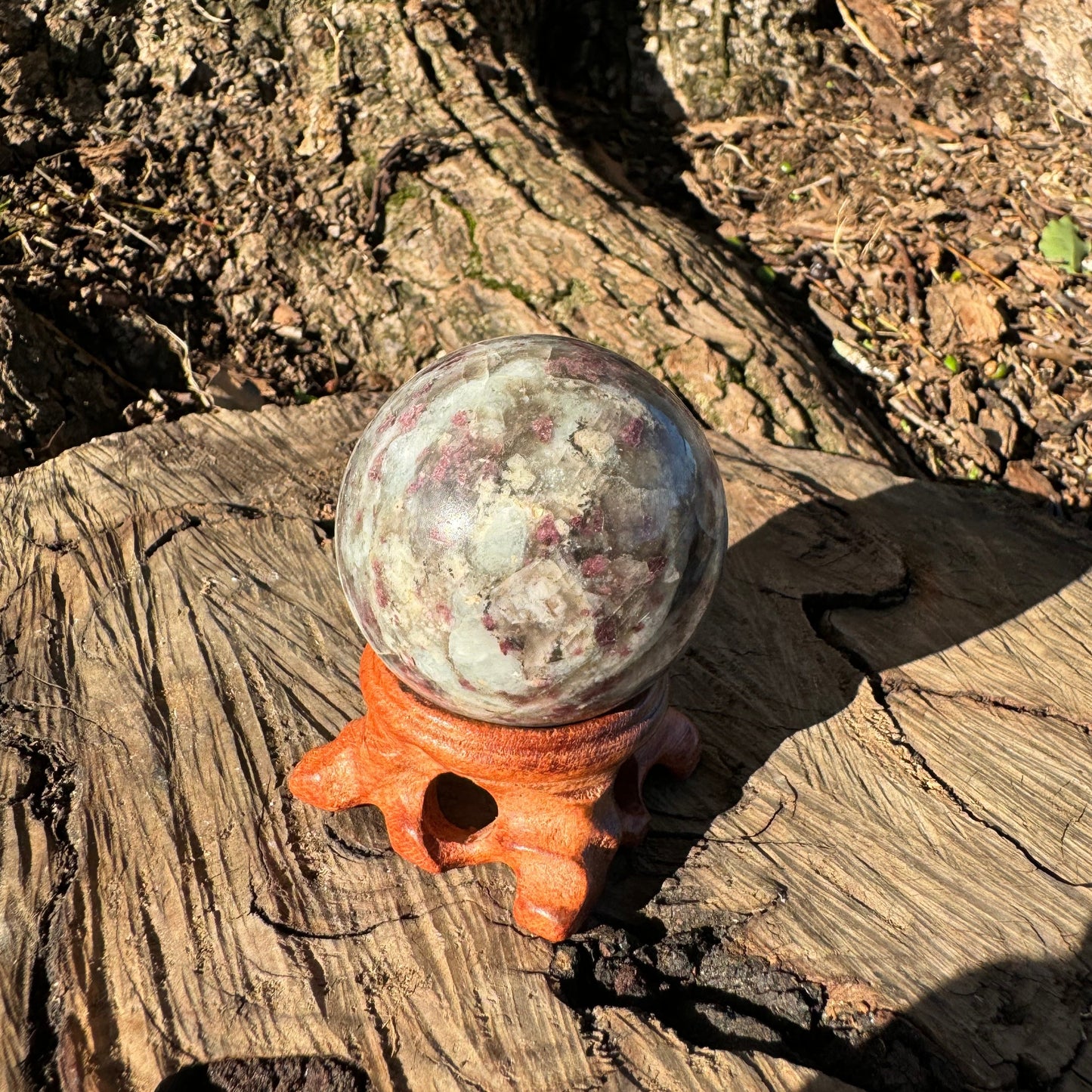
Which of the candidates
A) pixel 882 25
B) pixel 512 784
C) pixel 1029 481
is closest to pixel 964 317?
pixel 1029 481

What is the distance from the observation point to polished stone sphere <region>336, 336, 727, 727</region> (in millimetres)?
1945

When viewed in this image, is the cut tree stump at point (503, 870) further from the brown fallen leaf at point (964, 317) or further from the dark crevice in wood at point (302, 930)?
the brown fallen leaf at point (964, 317)

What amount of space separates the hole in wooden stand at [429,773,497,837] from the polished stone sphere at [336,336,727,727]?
1.76ft

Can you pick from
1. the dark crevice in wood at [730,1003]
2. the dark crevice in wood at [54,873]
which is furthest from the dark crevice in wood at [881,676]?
the dark crevice in wood at [54,873]

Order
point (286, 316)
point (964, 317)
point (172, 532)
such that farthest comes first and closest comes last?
point (964, 317) < point (286, 316) < point (172, 532)

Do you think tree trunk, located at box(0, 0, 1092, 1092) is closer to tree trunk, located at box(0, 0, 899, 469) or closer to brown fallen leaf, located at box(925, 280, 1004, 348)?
tree trunk, located at box(0, 0, 899, 469)

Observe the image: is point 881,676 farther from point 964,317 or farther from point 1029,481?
point 964,317

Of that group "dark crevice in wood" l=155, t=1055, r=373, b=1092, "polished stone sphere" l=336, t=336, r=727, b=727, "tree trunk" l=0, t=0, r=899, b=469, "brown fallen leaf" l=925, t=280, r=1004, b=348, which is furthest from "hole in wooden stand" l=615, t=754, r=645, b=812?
"brown fallen leaf" l=925, t=280, r=1004, b=348

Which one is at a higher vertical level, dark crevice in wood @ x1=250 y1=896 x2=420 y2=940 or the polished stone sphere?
the polished stone sphere

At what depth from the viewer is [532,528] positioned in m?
1.93

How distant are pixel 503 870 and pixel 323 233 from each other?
2658 mm

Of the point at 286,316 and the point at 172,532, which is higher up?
the point at 286,316

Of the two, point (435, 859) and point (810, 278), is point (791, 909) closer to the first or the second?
point (435, 859)

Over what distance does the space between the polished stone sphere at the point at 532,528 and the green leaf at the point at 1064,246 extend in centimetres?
333
